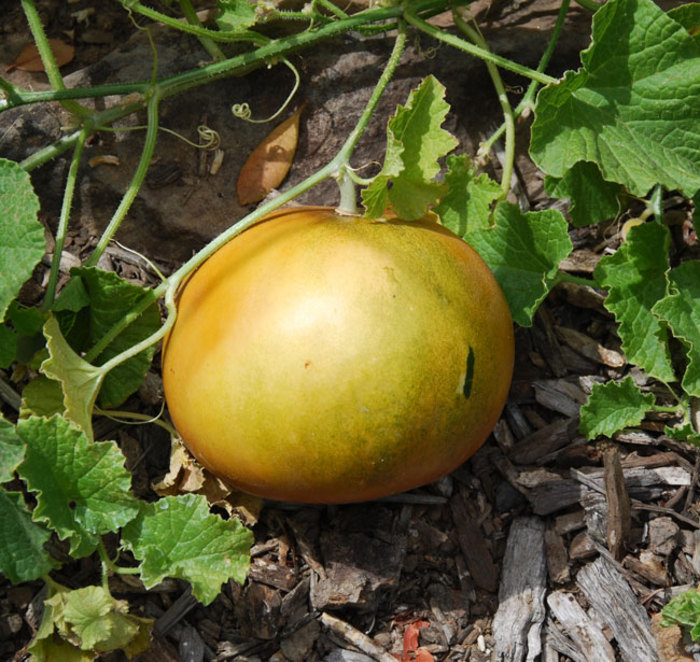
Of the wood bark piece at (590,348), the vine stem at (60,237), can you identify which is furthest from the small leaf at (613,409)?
the vine stem at (60,237)

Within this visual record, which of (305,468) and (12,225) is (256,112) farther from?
(305,468)

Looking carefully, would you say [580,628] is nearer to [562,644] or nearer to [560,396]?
[562,644]

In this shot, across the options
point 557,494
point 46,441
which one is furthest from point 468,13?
point 46,441

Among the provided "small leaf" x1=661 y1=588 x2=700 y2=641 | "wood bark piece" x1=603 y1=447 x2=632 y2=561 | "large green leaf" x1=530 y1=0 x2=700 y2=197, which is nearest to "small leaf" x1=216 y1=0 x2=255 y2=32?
"large green leaf" x1=530 y1=0 x2=700 y2=197

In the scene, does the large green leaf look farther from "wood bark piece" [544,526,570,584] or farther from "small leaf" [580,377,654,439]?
"wood bark piece" [544,526,570,584]

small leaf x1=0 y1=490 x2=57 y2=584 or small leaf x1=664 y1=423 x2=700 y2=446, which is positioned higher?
small leaf x1=0 y1=490 x2=57 y2=584

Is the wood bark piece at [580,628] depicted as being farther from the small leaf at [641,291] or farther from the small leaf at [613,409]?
the small leaf at [641,291]
